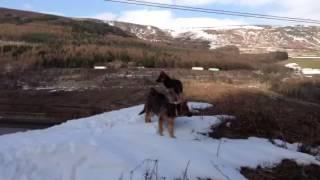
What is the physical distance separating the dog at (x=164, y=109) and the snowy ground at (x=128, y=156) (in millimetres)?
259

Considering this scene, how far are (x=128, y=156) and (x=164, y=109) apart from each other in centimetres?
268

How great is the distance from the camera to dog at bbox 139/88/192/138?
10.9 meters

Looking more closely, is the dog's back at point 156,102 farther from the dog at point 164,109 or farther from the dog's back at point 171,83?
the dog's back at point 171,83

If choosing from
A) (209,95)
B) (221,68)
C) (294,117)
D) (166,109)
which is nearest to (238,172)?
(166,109)

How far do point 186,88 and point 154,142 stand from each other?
70.3 feet

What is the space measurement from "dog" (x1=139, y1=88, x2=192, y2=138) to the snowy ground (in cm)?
26

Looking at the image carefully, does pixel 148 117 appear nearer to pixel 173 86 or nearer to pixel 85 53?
pixel 173 86

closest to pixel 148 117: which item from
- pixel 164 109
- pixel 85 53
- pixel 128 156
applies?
pixel 164 109

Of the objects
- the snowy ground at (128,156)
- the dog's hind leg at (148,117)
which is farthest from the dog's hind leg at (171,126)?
the dog's hind leg at (148,117)

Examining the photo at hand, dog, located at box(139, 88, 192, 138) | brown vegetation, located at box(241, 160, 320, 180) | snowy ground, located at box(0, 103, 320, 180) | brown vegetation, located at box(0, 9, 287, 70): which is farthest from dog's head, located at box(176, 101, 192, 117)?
brown vegetation, located at box(0, 9, 287, 70)

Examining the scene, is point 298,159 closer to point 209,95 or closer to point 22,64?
point 209,95

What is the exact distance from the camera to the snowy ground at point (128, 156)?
8.14 m

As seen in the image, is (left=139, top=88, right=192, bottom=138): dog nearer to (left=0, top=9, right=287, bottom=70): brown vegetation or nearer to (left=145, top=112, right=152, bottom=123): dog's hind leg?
(left=145, top=112, right=152, bottom=123): dog's hind leg

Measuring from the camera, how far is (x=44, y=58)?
47.4 m
